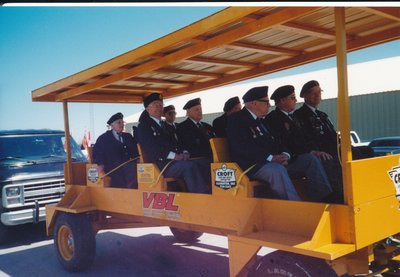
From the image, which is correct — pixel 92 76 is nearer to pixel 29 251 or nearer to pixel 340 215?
pixel 340 215

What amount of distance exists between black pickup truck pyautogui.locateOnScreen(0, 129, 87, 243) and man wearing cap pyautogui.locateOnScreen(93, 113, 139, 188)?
2.49 meters

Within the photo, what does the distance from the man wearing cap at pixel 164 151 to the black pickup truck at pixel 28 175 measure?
350 centimetres

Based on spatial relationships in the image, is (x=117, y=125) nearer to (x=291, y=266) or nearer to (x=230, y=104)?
(x=230, y=104)

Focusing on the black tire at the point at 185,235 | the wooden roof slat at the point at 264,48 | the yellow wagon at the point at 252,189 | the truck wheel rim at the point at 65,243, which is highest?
the wooden roof slat at the point at 264,48

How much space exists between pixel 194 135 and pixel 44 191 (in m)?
3.91

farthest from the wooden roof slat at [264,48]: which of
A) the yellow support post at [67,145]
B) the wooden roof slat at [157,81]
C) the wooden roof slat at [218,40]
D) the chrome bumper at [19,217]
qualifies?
the chrome bumper at [19,217]

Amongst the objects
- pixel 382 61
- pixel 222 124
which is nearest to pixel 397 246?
pixel 222 124

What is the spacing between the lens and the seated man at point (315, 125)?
15.7 ft

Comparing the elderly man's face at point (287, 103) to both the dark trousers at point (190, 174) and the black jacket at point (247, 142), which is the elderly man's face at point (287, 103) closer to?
the black jacket at point (247, 142)

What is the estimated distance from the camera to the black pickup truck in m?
7.49

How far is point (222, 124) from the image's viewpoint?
237 inches

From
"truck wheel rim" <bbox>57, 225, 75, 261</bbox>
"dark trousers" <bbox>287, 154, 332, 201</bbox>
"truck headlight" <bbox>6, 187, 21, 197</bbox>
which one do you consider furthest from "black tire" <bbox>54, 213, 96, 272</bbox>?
"dark trousers" <bbox>287, 154, 332, 201</bbox>

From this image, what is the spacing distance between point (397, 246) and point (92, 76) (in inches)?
153

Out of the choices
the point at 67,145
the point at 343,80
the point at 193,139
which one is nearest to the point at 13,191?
the point at 67,145
